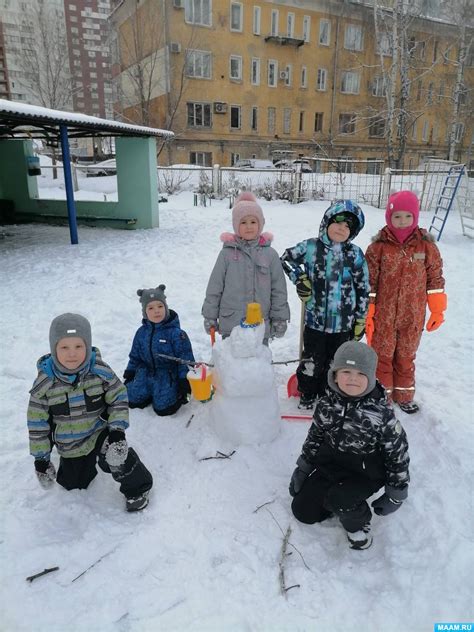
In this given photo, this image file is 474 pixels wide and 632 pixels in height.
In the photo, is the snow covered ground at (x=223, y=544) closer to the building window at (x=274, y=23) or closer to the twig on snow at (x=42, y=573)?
the twig on snow at (x=42, y=573)

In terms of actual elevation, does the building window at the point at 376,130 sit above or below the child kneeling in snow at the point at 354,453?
above

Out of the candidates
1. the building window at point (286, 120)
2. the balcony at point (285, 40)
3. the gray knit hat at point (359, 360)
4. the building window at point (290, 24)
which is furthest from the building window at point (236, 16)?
the gray knit hat at point (359, 360)

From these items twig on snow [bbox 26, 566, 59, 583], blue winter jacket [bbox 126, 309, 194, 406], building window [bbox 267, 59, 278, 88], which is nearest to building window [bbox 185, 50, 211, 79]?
building window [bbox 267, 59, 278, 88]

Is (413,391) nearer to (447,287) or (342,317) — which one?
(342,317)

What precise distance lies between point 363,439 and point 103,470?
1408mm

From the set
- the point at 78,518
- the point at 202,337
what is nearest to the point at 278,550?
the point at 78,518

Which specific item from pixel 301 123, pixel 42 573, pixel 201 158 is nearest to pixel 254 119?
pixel 301 123

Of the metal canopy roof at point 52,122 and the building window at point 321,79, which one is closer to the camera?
the metal canopy roof at point 52,122

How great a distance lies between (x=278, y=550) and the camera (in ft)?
6.82

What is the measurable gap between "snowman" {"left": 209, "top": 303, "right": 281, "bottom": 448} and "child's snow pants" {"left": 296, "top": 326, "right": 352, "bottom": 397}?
47cm

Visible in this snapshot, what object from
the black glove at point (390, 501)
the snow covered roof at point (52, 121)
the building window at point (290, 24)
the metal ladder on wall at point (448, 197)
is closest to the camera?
the black glove at point (390, 501)

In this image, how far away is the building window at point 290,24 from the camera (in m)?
27.0

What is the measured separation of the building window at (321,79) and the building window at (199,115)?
797cm

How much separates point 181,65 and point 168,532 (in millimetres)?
27006
